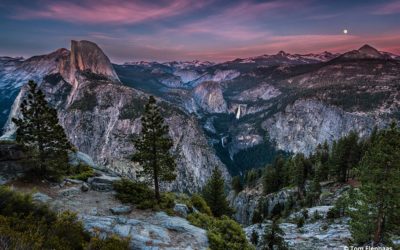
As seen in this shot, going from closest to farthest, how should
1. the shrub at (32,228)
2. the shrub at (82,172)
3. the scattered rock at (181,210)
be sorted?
the shrub at (32,228)
the scattered rock at (181,210)
the shrub at (82,172)

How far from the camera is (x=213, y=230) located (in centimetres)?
2439

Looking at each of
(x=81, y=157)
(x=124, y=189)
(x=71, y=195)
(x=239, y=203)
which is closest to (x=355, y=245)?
(x=124, y=189)

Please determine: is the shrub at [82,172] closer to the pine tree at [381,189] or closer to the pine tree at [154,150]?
the pine tree at [154,150]

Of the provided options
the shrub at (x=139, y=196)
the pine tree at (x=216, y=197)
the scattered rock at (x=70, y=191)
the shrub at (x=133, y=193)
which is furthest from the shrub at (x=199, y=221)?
the pine tree at (x=216, y=197)

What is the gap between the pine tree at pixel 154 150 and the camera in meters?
27.6

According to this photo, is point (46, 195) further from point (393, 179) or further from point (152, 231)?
point (393, 179)

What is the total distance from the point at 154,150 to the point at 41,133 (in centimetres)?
980

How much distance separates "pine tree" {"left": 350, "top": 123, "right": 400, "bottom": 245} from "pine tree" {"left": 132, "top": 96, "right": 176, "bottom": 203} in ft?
52.2

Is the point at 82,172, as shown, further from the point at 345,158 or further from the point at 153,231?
the point at 345,158

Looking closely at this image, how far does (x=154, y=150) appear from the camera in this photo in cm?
2792

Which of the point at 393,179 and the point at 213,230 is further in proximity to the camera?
the point at 213,230

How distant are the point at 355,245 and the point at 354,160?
2198 inches

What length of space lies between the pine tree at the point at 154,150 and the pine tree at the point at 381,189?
1591 cm

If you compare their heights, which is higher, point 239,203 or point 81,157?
point 81,157
